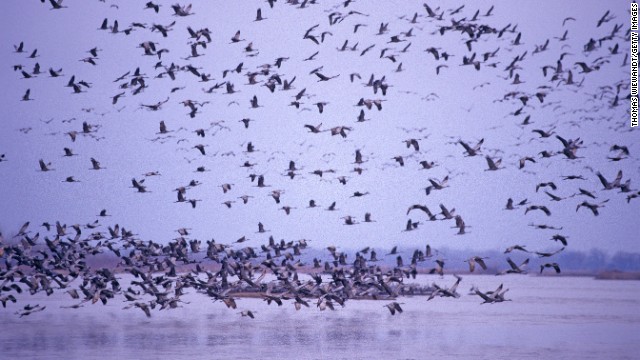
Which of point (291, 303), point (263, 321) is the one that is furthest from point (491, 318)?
point (291, 303)

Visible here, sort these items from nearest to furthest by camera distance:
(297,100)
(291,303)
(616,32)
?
(616,32) < (297,100) < (291,303)

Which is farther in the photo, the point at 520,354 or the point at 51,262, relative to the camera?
the point at 51,262

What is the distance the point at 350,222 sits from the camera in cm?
4353

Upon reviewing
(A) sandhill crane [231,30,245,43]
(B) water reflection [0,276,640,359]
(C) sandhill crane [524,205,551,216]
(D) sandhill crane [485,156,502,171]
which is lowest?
(B) water reflection [0,276,640,359]

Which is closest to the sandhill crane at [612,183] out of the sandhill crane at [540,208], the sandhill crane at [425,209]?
the sandhill crane at [540,208]

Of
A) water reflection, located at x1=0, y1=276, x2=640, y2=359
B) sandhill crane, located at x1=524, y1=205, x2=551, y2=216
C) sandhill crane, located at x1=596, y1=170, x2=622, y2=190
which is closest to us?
sandhill crane, located at x1=596, y1=170, x2=622, y2=190

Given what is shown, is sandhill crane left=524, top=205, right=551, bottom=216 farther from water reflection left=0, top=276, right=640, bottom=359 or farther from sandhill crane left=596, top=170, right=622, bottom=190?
water reflection left=0, top=276, right=640, bottom=359

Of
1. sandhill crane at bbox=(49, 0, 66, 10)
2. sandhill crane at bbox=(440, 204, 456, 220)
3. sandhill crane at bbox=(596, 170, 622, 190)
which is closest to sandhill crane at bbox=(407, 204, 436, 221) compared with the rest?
sandhill crane at bbox=(440, 204, 456, 220)

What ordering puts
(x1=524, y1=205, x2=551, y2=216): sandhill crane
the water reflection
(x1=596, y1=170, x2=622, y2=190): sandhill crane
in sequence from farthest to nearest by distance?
the water reflection → (x1=524, y1=205, x2=551, y2=216): sandhill crane → (x1=596, y1=170, x2=622, y2=190): sandhill crane

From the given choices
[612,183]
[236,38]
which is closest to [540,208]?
[612,183]

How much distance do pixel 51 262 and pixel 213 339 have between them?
877cm

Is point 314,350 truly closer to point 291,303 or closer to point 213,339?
point 213,339

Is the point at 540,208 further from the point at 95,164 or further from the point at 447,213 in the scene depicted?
the point at 95,164

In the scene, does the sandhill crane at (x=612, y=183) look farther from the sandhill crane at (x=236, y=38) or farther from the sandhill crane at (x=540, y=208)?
the sandhill crane at (x=236, y=38)
